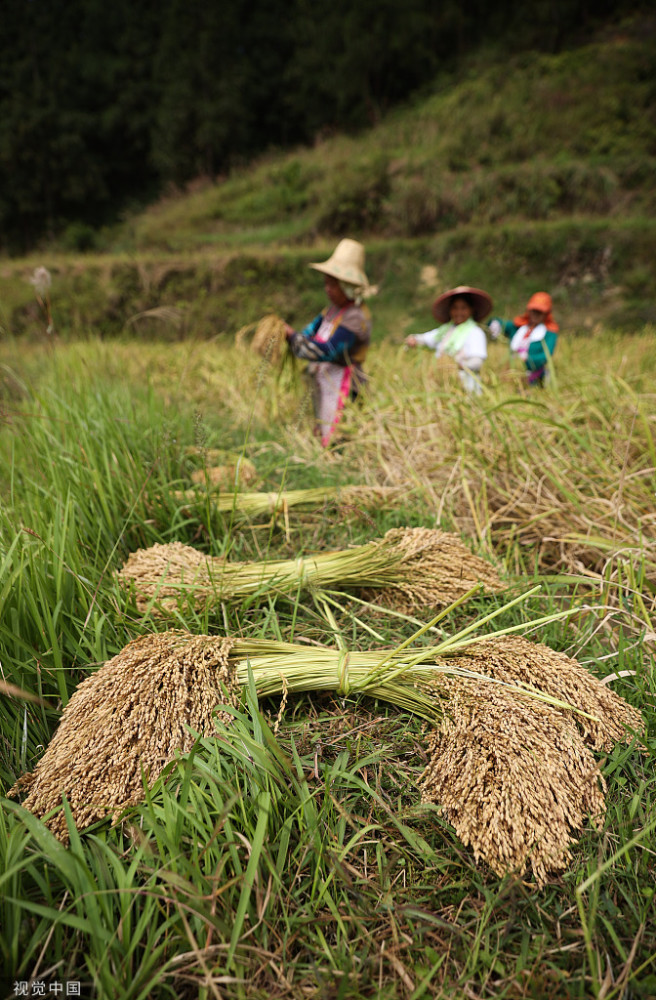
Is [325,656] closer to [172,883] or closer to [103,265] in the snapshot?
[172,883]

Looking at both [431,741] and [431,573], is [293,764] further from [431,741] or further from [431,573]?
[431,573]

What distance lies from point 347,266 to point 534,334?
2.02 m

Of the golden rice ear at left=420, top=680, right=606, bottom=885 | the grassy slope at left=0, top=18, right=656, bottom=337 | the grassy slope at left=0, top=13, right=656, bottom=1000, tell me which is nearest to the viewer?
the grassy slope at left=0, top=13, right=656, bottom=1000

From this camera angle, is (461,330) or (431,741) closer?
(431,741)

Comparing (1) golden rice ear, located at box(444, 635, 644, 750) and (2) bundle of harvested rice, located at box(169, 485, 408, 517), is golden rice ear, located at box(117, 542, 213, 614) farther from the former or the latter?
(1) golden rice ear, located at box(444, 635, 644, 750)

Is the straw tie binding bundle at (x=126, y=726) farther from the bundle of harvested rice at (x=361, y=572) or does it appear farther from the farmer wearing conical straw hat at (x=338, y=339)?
the farmer wearing conical straw hat at (x=338, y=339)

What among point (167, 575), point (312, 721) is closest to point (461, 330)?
point (167, 575)

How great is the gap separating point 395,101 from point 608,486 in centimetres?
2622

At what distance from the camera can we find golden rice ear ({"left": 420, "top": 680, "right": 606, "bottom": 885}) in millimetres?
911

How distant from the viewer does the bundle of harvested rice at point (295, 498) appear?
6.34ft

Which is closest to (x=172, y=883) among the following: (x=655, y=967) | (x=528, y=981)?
(x=528, y=981)

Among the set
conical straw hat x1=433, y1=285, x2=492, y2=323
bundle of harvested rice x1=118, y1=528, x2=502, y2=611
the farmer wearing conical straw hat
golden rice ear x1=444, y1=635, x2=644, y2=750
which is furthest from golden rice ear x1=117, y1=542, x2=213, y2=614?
conical straw hat x1=433, y1=285, x2=492, y2=323

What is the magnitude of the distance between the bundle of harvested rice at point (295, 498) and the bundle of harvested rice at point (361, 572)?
35cm

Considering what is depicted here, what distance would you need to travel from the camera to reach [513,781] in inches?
36.7
